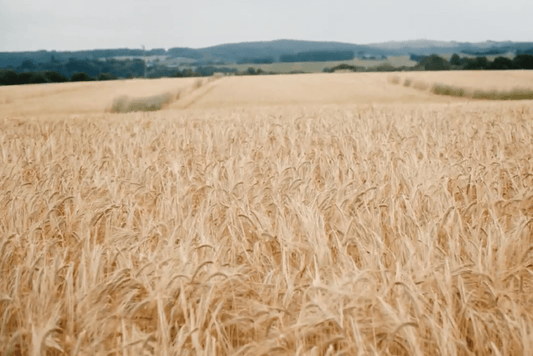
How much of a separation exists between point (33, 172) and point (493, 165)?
13.7 feet

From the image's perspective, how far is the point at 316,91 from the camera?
68.4ft

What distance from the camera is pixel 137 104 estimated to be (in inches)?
658

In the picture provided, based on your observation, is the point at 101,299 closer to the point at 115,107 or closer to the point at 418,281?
the point at 418,281

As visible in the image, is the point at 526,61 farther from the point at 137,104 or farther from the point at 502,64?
the point at 137,104

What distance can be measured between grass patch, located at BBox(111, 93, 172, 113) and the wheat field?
41.4 ft

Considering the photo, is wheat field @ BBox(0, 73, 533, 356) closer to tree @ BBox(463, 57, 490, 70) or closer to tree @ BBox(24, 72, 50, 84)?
tree @ BBox(463, 57, 490, 70)

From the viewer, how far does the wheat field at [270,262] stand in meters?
1.21

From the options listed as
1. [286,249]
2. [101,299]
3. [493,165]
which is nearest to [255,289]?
[286,249]

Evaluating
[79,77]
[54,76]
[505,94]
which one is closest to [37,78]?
[54,76]

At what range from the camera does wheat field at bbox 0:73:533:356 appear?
3.97 feet

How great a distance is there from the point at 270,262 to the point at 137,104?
16.4 meters

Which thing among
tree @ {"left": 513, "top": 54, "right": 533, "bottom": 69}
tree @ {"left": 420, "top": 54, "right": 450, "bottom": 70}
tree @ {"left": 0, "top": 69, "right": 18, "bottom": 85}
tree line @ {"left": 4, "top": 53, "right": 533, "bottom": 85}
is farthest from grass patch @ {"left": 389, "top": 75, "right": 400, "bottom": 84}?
tree @ {"left": 0, "top": 69, "right": 18, "bottom": 85}

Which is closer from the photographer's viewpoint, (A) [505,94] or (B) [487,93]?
(A) [505,94]

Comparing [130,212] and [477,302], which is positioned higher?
[130,212]
